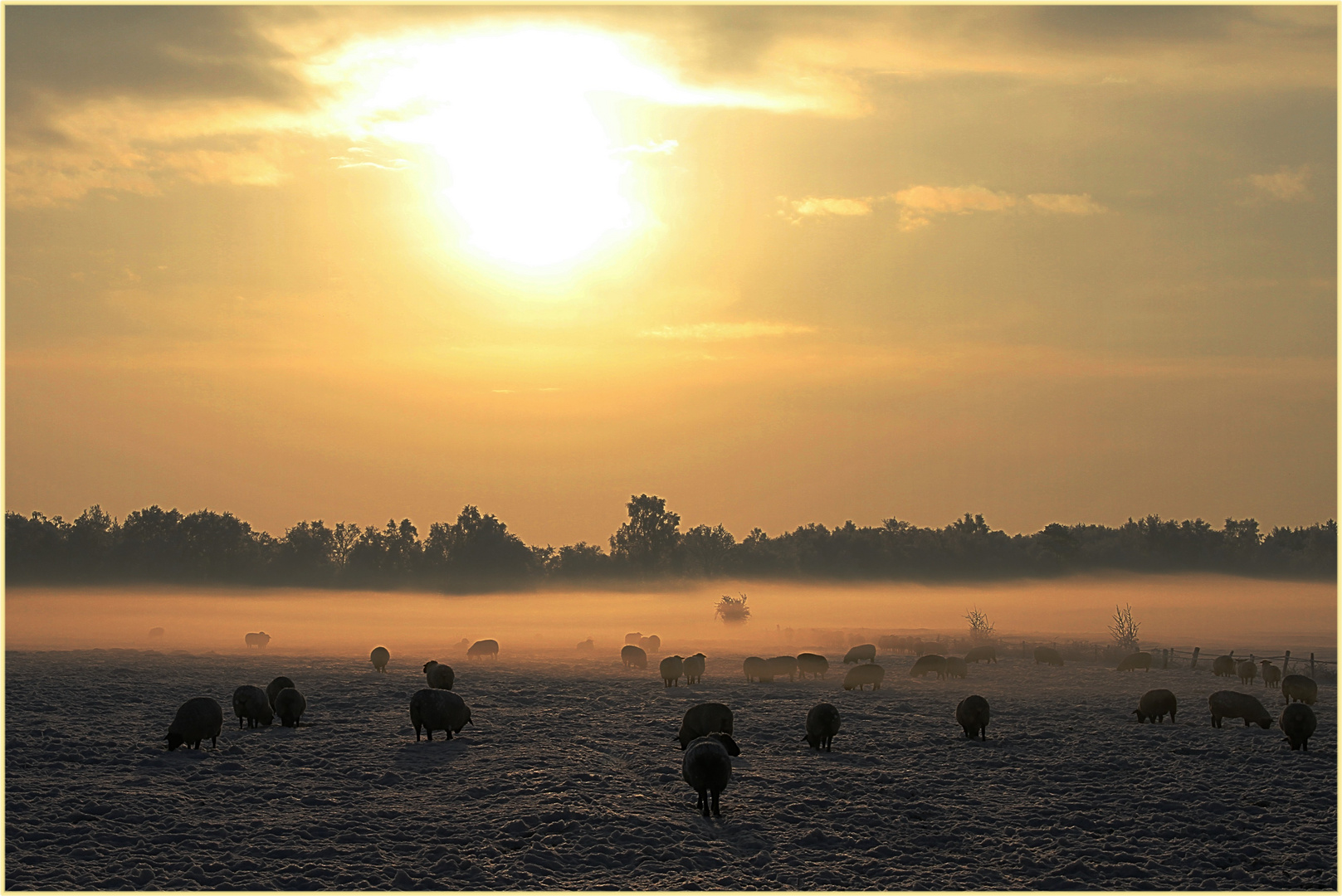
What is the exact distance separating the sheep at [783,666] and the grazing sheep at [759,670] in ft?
1.77

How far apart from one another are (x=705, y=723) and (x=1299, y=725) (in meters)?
17.7

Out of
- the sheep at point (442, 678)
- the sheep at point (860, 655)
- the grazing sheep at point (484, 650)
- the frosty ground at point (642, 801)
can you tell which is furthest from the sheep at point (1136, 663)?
the grazing sheep at point (484, 650)

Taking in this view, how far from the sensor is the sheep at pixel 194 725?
27278 mm

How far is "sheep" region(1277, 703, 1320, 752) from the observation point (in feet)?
93.4

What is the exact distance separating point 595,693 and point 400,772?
15.6m

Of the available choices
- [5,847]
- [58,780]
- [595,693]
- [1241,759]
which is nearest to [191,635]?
[595,693]

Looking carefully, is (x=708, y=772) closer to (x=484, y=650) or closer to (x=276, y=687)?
(x=276, y=687)

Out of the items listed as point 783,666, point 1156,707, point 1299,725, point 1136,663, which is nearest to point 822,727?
point 1156,707

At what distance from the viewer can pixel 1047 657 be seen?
57.0 meters

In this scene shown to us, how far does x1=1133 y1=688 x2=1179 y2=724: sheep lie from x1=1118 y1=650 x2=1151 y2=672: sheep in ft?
65.5

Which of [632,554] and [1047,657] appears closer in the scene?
[1047,657]

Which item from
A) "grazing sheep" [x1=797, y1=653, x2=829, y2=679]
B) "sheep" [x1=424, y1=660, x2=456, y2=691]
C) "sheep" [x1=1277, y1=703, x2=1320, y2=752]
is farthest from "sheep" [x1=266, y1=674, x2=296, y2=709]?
"sheep" [x1=1277, y1=703, x2=1320, y2=752]

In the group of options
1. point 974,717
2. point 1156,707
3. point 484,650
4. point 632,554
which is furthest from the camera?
point 632,554

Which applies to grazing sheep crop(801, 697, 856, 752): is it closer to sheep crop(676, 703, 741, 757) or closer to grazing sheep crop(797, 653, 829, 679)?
sheep crop(676, 703, 741, 757)
